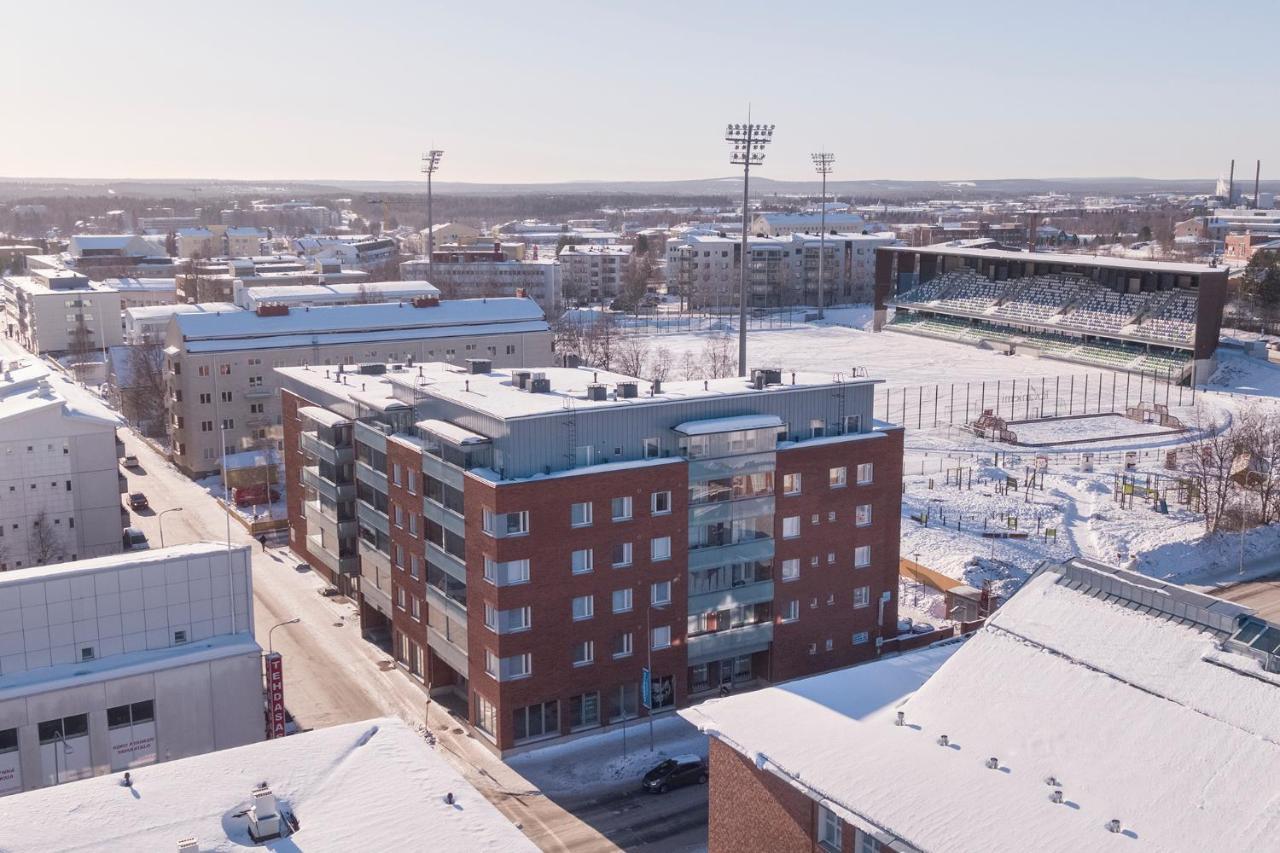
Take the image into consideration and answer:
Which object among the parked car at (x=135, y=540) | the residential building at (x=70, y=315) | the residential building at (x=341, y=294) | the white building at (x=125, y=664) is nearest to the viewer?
the white building at (x=125, y=664)

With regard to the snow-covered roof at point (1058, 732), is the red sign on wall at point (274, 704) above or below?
below

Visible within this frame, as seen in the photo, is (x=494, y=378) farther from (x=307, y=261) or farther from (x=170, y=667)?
(x=307, y=261)

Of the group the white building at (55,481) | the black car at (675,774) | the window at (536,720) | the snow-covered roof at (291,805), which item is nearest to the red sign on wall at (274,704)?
the window at (536,720)

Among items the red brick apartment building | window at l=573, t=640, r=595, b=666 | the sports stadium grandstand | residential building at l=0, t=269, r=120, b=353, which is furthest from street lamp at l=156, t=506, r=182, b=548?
the sports stadium grandstand

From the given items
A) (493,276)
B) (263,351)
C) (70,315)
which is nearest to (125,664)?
(263,351)

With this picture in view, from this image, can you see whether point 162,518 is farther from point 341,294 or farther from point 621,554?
point 341,294

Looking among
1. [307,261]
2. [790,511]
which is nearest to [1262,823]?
[790,511]

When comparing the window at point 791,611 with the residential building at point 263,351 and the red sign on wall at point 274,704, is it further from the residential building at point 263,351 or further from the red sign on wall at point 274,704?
the residential building at point 263,351
